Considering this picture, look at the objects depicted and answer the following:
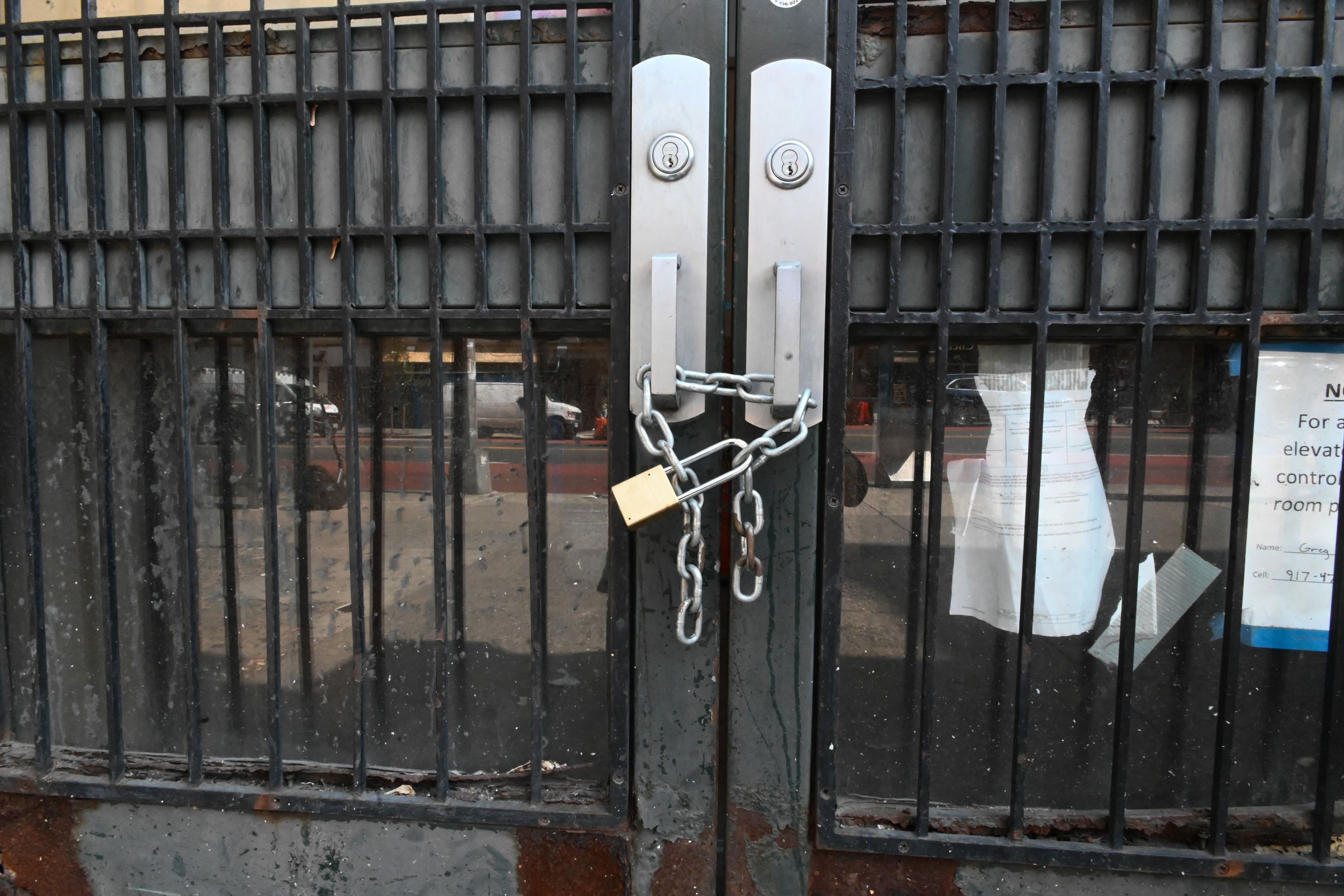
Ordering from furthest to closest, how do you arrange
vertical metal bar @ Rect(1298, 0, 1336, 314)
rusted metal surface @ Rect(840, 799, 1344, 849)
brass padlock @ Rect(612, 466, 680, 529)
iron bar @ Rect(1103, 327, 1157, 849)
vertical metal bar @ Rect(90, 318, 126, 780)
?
1. vertical metal bar @ Rect(90, 318, 126, 780)
2. rusted metal surface @ Rect(840, 799, 1344, 849)
3. iron bar @ Rect(1103, 327, 1157, 849)
4. vertical metal bar @ Rect(1298, 0, 1336, 314)
5. brass padlock @ Rect(612, 466, 680, 529)

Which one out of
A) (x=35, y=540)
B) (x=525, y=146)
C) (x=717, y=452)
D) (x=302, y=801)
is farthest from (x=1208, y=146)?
(x=35, y=540)

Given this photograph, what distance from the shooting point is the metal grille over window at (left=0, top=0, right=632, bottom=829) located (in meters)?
1.63

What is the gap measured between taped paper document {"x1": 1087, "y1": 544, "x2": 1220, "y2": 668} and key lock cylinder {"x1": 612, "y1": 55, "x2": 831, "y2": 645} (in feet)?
3.09

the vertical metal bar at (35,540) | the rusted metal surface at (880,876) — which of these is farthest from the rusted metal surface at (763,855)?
the vertical metal bar at (35,540)

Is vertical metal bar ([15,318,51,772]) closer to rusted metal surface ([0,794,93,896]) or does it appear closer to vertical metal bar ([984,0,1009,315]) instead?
rusted metal surface ([0,794,93,896])

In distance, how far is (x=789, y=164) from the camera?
1.50m

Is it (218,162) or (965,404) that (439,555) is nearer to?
(218,162)

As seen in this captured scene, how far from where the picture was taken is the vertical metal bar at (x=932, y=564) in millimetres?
1540

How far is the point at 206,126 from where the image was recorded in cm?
171

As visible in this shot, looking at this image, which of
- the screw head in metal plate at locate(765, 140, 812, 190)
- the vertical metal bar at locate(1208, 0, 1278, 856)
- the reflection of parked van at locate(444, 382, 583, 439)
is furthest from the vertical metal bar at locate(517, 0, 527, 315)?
the vertical metal bar at locate(1208, 0, 1278, 856)

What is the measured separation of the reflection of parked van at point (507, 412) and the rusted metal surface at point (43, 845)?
1.54 meters

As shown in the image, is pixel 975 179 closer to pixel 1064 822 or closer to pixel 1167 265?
pixel 1167 265

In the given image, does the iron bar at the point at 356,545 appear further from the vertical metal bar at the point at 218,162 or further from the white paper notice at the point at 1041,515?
the white paper notice at the point at 1041,515

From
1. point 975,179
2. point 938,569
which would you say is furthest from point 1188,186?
point 938,569
